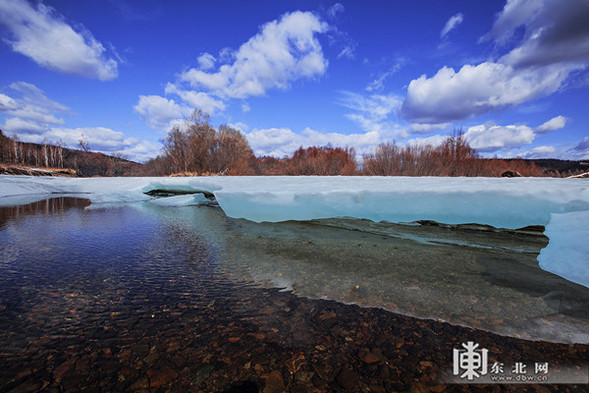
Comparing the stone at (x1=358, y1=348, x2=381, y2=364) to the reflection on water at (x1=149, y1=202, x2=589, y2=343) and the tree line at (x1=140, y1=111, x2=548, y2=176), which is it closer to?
the reflection on water at (x1=149, y1=202, x2=589, y2=343)

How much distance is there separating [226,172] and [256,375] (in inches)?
461

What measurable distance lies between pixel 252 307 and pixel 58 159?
94.0ft

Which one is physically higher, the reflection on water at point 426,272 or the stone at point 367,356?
the reflection on water at point 426,272

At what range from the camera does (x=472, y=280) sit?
1.37m

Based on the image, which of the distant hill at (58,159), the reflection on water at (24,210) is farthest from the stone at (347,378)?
the distant hill at (58,159)

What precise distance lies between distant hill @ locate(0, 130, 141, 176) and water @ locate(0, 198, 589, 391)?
15.2 m

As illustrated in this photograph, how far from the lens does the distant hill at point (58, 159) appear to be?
56.3 feet

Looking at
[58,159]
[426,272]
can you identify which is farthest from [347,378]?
[58,159]

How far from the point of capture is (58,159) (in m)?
21.4

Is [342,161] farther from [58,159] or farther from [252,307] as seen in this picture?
[58,159]

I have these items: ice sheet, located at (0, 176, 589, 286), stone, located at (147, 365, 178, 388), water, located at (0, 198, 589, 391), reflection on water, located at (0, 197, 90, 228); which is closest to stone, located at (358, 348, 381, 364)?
water, located at (0, 198, 589, 391)

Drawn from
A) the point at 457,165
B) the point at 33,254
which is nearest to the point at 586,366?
the point at 33,254

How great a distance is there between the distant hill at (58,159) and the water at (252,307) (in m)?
15.2

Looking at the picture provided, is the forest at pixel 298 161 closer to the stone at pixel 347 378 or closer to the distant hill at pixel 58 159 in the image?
the distant hill at pixel 58 159
